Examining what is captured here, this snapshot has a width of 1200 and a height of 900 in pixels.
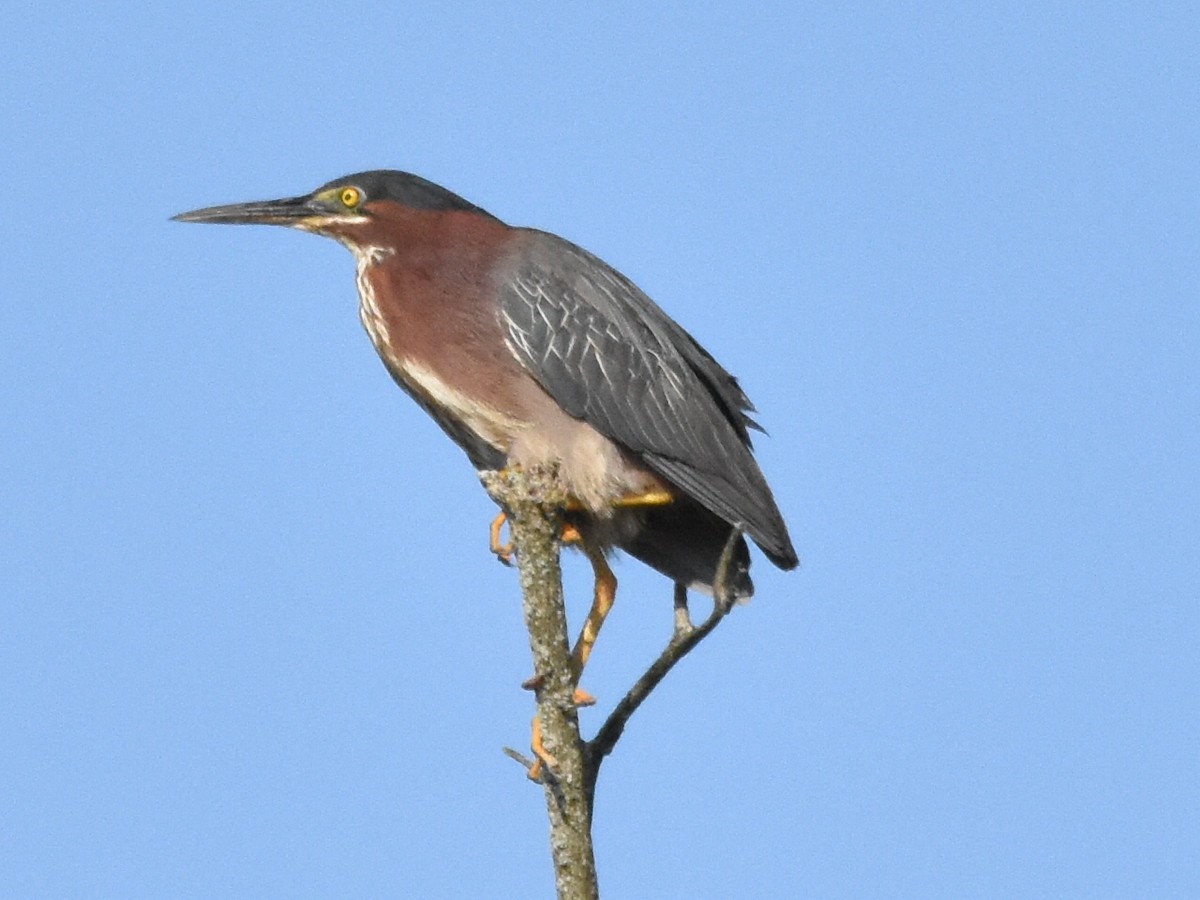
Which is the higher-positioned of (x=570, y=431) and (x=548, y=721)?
(x=570, y=431)

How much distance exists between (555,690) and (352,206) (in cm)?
298

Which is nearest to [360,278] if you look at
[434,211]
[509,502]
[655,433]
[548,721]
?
[434,211]

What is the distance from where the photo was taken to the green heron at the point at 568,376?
6.10 m

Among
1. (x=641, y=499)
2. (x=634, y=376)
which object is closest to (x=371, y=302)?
(x=634, y=376)

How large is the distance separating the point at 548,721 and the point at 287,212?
3191mm

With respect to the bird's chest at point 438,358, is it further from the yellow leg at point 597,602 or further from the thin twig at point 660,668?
the thin twig at point 660,668

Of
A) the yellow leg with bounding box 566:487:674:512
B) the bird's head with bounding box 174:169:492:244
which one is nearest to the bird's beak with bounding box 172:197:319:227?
the bird's head with bounding box 174:169:492:244

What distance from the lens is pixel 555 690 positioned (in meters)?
4.43

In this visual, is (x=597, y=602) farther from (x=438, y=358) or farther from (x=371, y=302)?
(x=371, y=302)

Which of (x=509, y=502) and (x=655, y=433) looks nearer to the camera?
(x=509, y=502)

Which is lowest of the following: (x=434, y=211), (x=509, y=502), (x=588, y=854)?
(x=588, y=854)

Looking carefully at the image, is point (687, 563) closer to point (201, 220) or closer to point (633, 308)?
point (633, 308)

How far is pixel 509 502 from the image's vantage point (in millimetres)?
4664

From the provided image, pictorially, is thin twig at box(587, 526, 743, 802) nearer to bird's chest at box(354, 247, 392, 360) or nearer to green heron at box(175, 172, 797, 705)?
green heron at box(175, 172, 797, 705)
